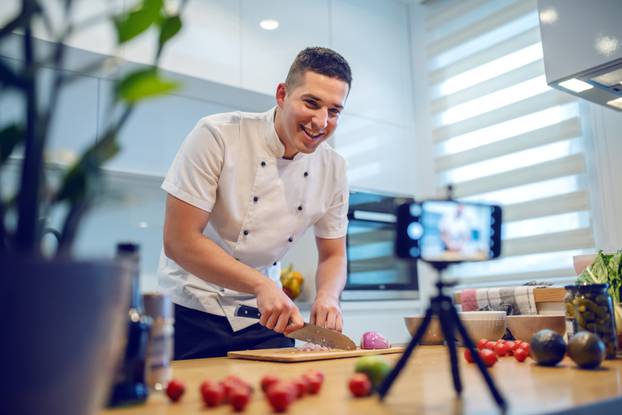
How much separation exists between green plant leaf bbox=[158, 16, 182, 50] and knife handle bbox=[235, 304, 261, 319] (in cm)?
118

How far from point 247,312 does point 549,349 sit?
90 cm

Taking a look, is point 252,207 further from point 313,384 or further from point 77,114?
point 77,114

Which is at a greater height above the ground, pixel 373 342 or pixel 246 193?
pixel 246 193

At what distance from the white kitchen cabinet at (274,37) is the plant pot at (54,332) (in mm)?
2399

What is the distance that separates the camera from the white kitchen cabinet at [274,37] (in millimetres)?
2795

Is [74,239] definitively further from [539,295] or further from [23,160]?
[539,295]

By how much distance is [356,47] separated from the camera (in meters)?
3.29

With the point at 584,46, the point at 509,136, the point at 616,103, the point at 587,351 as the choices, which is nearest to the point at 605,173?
the point at 616,103

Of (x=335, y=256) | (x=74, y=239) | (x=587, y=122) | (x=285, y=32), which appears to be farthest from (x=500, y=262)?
(x=74, y=239)

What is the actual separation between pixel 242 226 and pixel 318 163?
13.6 inches

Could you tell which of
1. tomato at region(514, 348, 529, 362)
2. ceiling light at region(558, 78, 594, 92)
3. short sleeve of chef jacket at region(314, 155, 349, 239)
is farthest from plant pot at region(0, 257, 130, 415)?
ceiling light at region(558, 78, 594, 92)

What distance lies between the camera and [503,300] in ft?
5.14

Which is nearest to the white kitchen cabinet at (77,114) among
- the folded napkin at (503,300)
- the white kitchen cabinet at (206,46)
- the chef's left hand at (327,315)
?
the white kitchen cabinet at (206,46)

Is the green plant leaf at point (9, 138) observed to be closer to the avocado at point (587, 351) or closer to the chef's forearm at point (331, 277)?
the avocado at point (587, 351)
